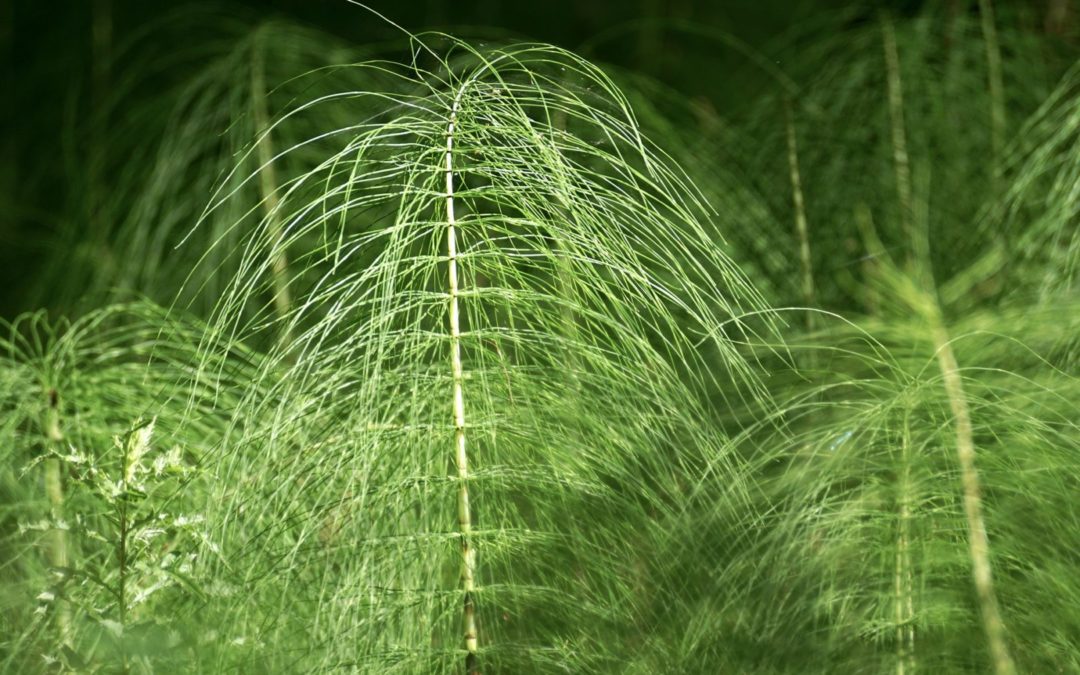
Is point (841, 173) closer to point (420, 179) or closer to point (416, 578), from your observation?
point (420, 179)

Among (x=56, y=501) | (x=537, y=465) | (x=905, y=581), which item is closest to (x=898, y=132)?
(x=905, y=581)

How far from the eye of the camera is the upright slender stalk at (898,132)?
1.99m

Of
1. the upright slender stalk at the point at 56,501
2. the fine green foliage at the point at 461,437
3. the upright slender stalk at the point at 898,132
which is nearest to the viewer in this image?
the fine green foliage at the point at 461,437

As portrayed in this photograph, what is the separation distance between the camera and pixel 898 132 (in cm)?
204

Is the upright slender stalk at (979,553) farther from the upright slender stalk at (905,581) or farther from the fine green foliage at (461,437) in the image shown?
the fine green foliage at (461,437)

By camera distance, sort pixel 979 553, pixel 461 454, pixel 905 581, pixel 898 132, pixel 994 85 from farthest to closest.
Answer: pixel 994 85, pixel 898 132, pixel 905 581, pixel 461 454, pixel 979 553

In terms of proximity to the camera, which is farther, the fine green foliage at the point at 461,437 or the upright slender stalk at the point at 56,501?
the upright slender stalk at the point at 56,501

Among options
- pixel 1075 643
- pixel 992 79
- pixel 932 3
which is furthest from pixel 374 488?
pixel 932 3

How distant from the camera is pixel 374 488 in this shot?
3.75 feet

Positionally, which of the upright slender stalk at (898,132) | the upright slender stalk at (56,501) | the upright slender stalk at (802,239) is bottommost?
the upright slender stalk at (56,501)

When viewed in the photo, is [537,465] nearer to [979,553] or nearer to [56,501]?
[979,553]

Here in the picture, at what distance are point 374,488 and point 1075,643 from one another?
615 millimetres

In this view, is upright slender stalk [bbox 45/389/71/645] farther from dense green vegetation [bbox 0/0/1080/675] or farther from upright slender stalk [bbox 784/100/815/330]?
upright slender stalk [bbox 784/100/815/330]

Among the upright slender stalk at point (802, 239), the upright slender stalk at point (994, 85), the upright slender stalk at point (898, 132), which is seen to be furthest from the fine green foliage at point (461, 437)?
the upright slender stalk at point (994, 85)
